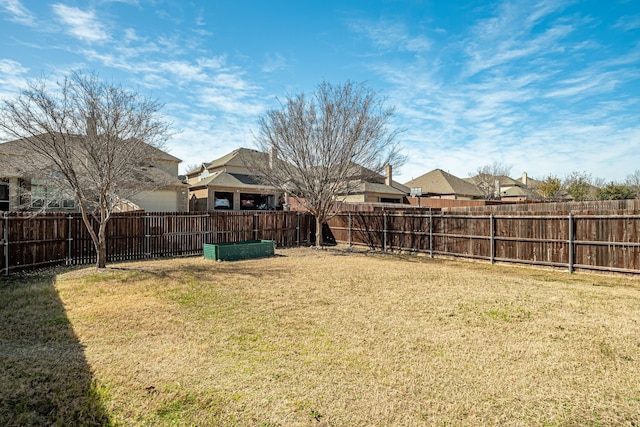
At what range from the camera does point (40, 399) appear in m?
3.24

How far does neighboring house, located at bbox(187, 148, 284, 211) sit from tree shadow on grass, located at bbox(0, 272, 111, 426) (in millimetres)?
20399

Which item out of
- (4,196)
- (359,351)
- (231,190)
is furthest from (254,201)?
(359,351)

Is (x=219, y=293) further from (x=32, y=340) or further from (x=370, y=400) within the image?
(x=370, y=400)

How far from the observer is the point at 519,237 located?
11.5 meters

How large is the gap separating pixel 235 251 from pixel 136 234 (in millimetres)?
3583

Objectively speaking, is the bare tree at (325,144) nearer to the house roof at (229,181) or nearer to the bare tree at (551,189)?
the house roof at (229,181)

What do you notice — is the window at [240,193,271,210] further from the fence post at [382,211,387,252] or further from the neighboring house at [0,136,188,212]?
the fence post at [382,211,387,252]

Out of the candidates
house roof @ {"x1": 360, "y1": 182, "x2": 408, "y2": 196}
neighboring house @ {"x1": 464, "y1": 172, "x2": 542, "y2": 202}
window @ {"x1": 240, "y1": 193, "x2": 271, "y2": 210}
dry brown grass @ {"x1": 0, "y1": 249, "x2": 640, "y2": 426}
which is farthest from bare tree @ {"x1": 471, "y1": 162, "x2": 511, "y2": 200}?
dry brown grass @ {"x1": 0, "y1": 249, "x2": 640, "y2": 426}

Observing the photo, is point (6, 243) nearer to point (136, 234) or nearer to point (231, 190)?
point (136, 234)

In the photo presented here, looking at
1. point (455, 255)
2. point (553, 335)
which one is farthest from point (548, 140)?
point (553, 335)

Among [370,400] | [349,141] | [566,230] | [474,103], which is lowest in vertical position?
[370,400]

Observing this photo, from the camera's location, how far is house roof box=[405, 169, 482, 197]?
43.4m

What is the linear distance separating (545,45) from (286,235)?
41.2 feet

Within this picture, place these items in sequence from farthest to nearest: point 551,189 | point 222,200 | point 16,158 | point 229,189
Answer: point 551,189 → point 222,200 → point 229,189 → point 16,158
